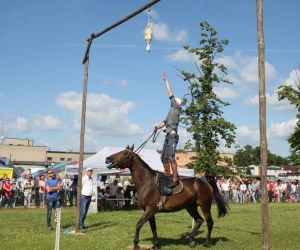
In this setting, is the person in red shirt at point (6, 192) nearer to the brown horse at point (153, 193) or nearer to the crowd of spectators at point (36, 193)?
the crowd of spectators at point (36, 193)

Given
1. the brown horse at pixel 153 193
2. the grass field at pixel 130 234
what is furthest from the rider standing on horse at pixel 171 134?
the grass field at pixel 130 234

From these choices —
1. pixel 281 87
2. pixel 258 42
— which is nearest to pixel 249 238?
pixel 258 42

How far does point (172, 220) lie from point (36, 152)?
7405 cm

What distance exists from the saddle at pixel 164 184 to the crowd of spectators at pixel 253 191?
2079 centimetres

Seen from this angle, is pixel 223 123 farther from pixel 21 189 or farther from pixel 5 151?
pixel 5 151

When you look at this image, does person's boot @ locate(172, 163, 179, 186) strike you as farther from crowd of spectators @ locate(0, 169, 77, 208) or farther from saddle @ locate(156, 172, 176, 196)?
crowd of spectators @ locate(0, 169, 77, 208)

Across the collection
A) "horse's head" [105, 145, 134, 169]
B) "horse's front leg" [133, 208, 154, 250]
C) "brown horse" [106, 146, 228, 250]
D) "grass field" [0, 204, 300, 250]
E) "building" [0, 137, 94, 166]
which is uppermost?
"building" [0, 137, 94, 166]

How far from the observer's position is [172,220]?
18.4m

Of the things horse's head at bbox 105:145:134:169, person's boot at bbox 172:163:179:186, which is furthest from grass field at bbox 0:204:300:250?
horse's head at bbox 105:145:134:169

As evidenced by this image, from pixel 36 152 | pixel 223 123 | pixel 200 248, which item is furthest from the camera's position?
pixel 36 152

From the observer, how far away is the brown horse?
11.2 metres

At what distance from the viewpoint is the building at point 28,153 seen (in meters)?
82.9

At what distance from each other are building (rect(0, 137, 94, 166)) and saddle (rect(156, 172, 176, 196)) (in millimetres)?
67224

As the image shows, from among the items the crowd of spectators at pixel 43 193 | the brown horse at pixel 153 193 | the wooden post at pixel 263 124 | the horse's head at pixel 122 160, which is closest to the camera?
the wooden post at pixel 263 124
